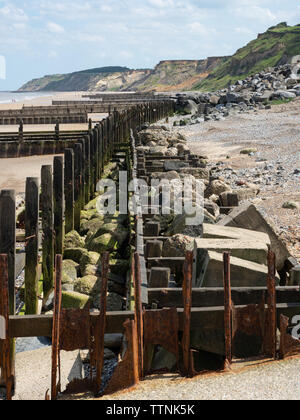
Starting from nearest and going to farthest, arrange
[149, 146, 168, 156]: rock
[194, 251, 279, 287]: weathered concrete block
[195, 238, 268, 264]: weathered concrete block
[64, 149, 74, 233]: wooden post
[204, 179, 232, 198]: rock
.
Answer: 1. [194, 251, 279, 287]: weathered concrete block
2. [195, 238, 268, 264]: weathered concrete block
3. [64, 149, 74, 233]: wooden post
4. [204, 179, 232, 198]: rock
5. [149, 146, 168, 156]: rock

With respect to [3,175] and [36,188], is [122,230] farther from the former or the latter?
[3,175]

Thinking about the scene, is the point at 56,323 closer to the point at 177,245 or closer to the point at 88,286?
the point at 177,245

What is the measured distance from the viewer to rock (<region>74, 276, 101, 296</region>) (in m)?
7.31

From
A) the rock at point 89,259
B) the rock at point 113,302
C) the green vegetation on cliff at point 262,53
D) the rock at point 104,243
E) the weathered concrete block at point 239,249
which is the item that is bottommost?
the rock at point 113,302

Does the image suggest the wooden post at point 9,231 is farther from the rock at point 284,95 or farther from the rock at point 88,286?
the rock at point 284,95

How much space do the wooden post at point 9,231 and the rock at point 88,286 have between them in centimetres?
208

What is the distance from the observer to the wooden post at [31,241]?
20.9 ft

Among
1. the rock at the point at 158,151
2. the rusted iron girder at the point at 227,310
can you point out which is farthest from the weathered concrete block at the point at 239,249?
the rock at the point at 158,151

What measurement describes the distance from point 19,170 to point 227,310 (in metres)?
17.4

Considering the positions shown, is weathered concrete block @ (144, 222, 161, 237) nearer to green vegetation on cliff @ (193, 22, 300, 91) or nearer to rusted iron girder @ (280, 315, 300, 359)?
rusted iron girder @ (280, 315, 300, 359)

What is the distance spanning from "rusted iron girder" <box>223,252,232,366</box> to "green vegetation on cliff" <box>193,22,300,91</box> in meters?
Result: 104

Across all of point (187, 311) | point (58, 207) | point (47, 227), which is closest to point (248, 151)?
point (58, 207)

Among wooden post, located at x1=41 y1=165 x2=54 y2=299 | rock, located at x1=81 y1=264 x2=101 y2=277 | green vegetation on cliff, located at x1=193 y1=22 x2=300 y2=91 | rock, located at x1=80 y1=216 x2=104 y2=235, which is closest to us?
wooden post, located at x1=41 y1=165 x2=54 y2=299

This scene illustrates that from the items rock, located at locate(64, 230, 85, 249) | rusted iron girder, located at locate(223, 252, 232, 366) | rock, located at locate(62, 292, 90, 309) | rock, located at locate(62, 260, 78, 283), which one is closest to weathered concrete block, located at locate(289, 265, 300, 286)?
rusted iron girder, located at locate(223, 252, 232, 366)
